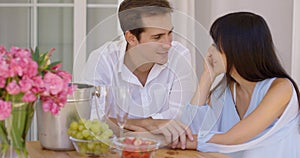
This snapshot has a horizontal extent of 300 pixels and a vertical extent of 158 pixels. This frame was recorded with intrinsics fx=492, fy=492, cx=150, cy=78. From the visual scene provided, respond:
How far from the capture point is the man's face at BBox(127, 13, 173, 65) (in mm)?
1736

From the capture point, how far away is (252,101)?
185 cm

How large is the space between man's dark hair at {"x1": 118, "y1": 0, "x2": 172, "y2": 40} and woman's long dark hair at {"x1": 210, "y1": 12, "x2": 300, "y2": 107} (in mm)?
A: 222

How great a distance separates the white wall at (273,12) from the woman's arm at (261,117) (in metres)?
1.31

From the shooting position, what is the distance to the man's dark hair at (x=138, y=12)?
5.64 ft

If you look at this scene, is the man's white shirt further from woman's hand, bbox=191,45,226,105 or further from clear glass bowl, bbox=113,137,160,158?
clear glass bowl, bbox=113,137,160,158

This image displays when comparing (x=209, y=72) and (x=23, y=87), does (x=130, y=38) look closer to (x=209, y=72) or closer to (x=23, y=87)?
(x=209, y=72)

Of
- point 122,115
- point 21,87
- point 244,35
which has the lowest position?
point 122,115

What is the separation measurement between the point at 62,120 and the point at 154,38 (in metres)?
0.50

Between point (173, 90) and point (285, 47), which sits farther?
point (285, 47)

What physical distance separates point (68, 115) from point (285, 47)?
1.92 metres

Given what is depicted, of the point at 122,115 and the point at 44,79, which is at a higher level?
the point at 44,79

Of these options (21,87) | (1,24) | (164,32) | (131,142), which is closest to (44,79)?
(21,87)

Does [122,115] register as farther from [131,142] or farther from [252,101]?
[252,101]

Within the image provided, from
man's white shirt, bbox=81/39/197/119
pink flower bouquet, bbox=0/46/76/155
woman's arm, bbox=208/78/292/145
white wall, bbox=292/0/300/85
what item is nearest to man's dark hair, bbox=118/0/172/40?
man's white shirt, bbox=81/39/197/119
